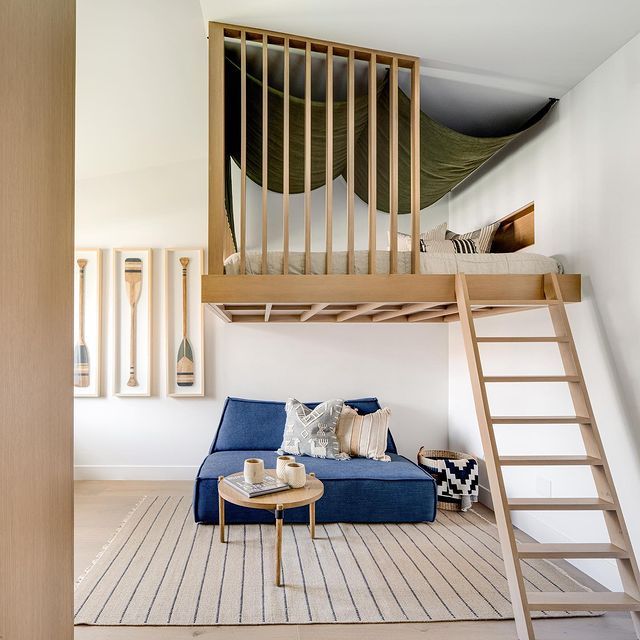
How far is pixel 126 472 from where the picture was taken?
4.96m

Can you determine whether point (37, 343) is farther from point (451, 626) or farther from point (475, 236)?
point (475, 236)

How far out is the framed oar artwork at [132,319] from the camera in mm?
4965

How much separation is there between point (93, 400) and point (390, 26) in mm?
3986

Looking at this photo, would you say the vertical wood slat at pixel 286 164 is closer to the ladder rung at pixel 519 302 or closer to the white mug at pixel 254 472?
the ladder rung at pixel 519 302

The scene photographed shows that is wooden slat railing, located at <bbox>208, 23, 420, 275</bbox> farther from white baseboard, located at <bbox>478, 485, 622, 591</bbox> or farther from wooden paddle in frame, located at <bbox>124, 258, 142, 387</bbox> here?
wooden paddle in frame, located at <bbox>124, 258, 142, 387</bbox>

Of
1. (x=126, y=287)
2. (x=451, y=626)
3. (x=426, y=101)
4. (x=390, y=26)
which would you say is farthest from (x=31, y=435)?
(x=126, y=287)

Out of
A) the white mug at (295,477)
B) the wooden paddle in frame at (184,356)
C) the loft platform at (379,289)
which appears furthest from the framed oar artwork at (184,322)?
the loft platform at (379,289)

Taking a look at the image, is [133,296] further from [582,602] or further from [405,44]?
[582,602]

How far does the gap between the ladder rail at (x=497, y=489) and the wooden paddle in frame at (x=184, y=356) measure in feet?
9.34

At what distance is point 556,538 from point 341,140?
2898 mm

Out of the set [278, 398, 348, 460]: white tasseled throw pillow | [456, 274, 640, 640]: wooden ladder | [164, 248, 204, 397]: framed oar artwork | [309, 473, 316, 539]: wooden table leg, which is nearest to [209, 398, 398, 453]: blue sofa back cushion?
[278, 398, 348, 460]: white tasseled throw pillow

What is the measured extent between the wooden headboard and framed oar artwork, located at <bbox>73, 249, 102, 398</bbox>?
11.4 ft

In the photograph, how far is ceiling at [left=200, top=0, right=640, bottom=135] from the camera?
2.51 m

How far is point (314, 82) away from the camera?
3533 mm
